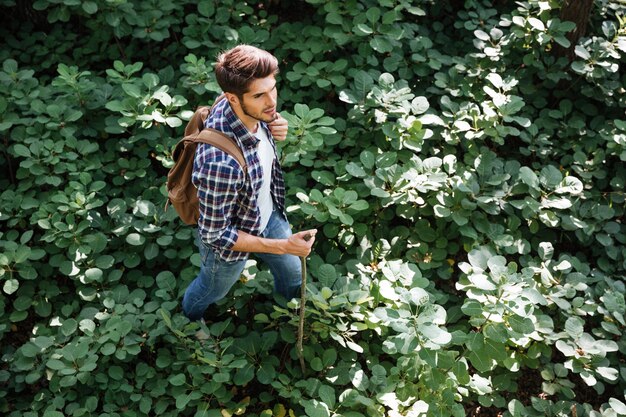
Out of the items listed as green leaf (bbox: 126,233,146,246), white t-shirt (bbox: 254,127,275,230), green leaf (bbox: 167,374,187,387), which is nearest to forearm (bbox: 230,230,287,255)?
white t-shirt (bbox: 254,127,275,230)

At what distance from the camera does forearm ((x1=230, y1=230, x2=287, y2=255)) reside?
2.47m

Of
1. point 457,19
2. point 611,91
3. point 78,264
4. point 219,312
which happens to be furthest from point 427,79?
point 78,264

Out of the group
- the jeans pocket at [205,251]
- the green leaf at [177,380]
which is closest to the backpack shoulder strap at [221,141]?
the jeans pocket at [205,251]

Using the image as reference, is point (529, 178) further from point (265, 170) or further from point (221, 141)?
point (221, 141)

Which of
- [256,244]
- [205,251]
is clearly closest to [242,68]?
[256,244]

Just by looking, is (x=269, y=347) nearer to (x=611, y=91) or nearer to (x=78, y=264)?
(x=78, y=264)

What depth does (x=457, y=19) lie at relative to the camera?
183 inches

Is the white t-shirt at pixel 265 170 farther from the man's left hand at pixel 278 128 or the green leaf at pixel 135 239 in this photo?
the green leaf at pixel 135 239

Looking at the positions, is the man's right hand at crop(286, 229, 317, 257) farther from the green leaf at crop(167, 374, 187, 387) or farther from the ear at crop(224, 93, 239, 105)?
the green leaf at crop(167, 374, 187, 387)

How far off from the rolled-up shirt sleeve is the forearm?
4 cm

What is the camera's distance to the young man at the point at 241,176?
2324 mm

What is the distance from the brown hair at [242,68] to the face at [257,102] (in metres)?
0.02

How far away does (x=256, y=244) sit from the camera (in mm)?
2496

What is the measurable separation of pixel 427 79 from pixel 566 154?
979mm
